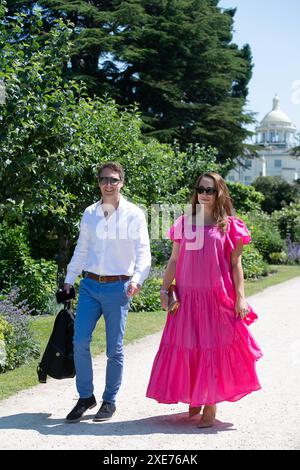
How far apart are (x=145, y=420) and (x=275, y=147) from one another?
101480mm

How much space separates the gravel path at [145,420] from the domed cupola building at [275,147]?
83.3m

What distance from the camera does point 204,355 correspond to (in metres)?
5.32

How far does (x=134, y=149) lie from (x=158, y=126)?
535 inches

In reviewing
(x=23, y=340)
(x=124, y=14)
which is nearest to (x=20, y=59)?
(x=23, y=340)

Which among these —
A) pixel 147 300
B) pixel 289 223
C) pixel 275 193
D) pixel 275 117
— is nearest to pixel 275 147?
pixel 275 117

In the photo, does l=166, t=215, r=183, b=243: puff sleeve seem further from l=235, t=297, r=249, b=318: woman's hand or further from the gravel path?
the gravel path

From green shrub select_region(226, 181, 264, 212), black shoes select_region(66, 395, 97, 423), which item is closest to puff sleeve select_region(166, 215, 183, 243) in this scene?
black shoes select_region(66, 395, 97, 423)

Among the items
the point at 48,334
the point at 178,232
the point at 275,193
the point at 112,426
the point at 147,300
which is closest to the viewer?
the point at 112,426

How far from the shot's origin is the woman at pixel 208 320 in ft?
17.3

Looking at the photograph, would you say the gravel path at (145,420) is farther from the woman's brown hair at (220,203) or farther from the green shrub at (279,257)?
the green shrub at (279,257)

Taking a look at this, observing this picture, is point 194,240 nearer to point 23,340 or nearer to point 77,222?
point 23,340

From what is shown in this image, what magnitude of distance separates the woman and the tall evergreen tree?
19170 millimetres

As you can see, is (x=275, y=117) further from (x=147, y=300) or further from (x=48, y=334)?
(x=48, y=334)

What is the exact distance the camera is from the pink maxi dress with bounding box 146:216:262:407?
17.3 ft
